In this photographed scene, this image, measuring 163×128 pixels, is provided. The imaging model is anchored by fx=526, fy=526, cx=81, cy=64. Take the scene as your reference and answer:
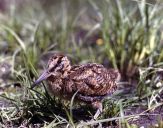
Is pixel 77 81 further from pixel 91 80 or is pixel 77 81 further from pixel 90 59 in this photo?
pixel 90 59

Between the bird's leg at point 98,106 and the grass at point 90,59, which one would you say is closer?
the bird's leg at point 98,106

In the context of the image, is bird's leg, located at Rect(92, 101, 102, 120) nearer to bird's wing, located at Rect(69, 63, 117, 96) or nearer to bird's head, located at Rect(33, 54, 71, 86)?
bird's wing, located at Rect(69, 63, 117, 96)

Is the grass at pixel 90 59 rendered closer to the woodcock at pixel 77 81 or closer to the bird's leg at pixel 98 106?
the bird's leg at pixel 98 106

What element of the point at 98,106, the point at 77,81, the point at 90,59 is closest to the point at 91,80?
the point at 77,81

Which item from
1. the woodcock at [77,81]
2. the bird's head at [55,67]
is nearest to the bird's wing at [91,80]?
the woodcock at [77,81]

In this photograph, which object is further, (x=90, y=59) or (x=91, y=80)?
(x=90, y=59)

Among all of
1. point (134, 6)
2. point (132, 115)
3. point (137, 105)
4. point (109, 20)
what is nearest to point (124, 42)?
point (109, 20)

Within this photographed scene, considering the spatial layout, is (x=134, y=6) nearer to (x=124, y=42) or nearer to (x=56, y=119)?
(x=124, y=42)
